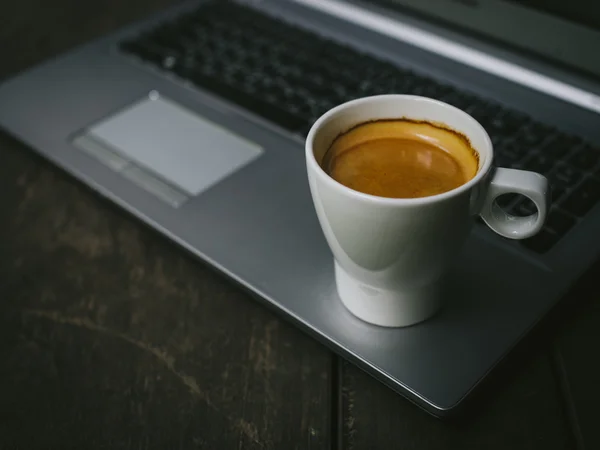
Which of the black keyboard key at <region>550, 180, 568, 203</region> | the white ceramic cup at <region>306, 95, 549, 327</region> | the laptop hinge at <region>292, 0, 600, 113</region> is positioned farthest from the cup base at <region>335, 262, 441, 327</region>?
the laptop hinge at <region>292, 0, 600, 113</region>

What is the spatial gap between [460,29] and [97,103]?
334 mm

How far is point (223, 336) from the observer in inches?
16.9

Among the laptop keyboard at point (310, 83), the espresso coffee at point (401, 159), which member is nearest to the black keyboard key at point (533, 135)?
the laptop keyboard at point (310, 83)

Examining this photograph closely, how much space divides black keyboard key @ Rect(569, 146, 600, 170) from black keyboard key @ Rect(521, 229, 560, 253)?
75 millimetres

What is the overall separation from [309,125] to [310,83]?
58mm

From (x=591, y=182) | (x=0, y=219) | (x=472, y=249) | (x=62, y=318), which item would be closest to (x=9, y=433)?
(x=62, y=318)

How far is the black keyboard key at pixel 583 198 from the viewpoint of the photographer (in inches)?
17.8

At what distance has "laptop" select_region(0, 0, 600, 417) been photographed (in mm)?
412

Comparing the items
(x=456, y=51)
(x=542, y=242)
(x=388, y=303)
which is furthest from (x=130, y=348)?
(x=456, y=51)

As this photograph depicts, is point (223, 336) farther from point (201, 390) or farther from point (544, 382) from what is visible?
point (544, 382)

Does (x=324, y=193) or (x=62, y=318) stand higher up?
(x=324, y=193)

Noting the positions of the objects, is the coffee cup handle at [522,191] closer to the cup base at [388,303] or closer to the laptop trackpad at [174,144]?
the cup base at [388,303]

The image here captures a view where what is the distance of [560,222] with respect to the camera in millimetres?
444

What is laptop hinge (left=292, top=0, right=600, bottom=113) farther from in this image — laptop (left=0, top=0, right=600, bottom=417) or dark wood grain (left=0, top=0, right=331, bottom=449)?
dark wood grain (left=0, top=0, right=331, bottom=449)
